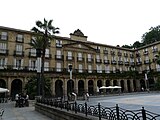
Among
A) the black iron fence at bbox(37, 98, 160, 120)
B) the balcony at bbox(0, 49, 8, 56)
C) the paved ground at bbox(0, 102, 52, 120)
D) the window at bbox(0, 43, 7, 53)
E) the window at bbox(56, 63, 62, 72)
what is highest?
the window at bbox(0, 43, 7, 53)

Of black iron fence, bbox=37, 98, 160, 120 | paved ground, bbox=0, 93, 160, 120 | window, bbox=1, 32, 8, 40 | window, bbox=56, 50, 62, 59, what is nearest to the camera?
black iron fence, bbox=37, 98, 160, 120

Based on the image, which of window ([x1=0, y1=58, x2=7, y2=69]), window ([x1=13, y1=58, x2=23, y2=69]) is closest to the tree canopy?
window ([x1=13, y1=58, x2=23, y2=69])

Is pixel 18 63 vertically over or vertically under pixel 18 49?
under

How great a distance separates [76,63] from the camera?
153 feet

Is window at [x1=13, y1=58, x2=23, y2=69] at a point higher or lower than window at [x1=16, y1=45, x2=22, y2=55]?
lower

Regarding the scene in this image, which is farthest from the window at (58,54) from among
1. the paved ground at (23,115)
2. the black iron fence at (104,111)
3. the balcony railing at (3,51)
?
→ the black iron fence at (104,111)

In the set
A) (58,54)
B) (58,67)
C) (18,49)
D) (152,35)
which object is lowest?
(58,67)

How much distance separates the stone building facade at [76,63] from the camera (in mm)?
36812

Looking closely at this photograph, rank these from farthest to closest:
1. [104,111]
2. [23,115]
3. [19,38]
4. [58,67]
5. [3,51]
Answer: [58,67] < [19,38] < [3,51] < [23,115] < [104,111]

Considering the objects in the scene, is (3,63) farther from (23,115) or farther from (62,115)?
(62,115)

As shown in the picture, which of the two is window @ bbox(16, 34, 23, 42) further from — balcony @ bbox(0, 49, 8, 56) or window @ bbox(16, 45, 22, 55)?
balcony @ bbox(0, 49, 8, 56)

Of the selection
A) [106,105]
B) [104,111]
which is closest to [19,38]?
[106,105]

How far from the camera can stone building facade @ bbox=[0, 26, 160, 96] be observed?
3681 centimetres

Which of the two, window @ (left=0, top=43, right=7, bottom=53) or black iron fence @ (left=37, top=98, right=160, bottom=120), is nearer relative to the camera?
black iron fence @ (left=37, top=98, right=160, bottom=120)
